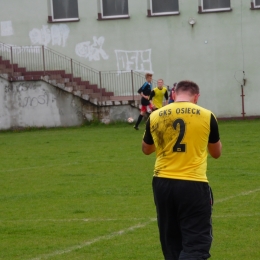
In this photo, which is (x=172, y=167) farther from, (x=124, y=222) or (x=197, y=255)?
(x=124, y=222)

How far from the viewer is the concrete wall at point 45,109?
32625 mm

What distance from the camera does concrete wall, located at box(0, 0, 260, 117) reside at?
109ft

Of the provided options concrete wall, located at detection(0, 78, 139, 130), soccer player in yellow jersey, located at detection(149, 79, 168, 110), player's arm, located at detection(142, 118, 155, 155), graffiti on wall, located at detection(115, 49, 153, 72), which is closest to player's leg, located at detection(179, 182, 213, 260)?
player's arm, located at detection(142, 118, 155, 155)

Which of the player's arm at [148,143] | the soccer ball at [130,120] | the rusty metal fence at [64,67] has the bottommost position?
the soccer ball at [130,120]

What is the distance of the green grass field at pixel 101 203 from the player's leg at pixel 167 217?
1638 mm

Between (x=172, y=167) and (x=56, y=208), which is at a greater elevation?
(x=172, y=167)

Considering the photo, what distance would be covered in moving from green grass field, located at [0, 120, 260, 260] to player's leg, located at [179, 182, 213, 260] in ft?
6.05

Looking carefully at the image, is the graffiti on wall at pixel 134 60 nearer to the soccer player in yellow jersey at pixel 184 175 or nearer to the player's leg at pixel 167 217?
the soccer player in yellow jersey at pixel 184 175

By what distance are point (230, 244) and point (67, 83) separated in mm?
24686

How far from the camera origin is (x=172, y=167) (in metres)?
6.83

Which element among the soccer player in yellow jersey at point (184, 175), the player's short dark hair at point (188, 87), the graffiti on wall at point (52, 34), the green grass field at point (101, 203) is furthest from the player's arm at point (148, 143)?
the graffiti on wall at point (52, 34)

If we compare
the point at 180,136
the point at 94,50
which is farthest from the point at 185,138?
the point at 94,50

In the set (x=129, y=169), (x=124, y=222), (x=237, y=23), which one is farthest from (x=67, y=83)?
(x=124, y=222)

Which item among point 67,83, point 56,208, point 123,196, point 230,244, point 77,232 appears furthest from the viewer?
point 67,83
